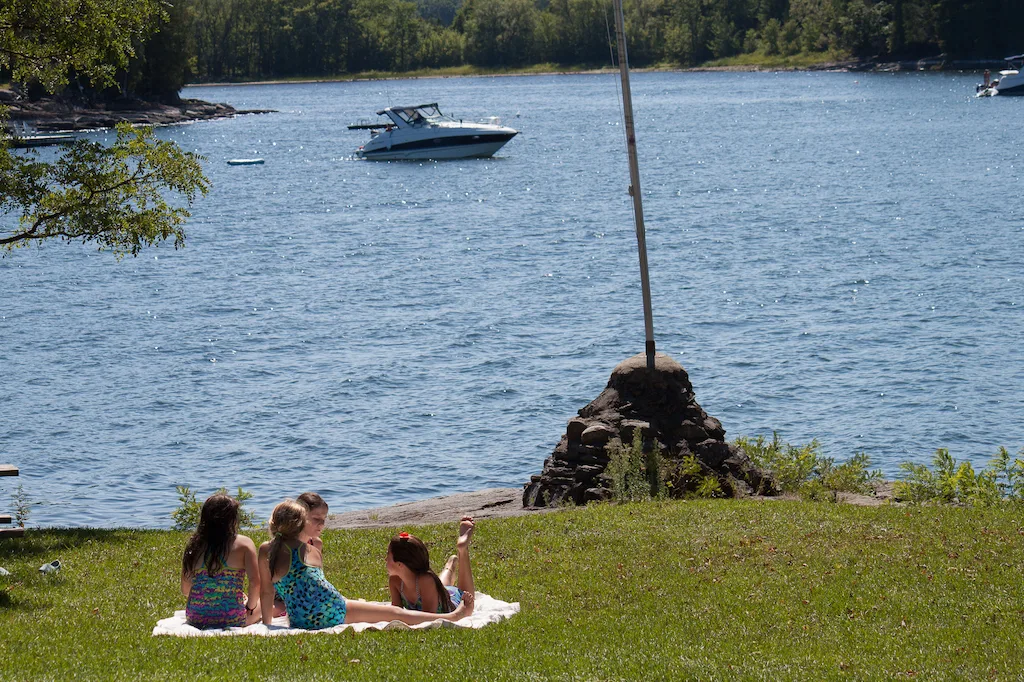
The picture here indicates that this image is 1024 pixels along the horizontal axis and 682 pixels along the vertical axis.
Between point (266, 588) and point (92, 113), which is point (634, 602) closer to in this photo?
point (266, 588)

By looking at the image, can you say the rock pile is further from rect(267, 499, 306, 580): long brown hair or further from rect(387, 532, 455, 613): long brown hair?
rect(267, 499, 306, 580): long brown hair

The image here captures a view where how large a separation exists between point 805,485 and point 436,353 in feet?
52.1

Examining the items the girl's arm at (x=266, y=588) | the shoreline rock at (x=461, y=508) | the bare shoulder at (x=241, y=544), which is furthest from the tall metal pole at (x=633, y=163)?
the bare shoulder at (x=241, y=544)

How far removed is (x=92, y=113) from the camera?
113000mm

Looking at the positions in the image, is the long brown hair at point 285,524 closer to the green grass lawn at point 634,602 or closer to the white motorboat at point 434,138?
the green grass lawn at point 634,602

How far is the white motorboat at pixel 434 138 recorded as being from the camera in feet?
264

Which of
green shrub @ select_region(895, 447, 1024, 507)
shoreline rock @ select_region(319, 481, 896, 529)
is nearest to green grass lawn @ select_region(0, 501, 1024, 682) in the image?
green shrub @ select_region(895, 447, 1024, 507)

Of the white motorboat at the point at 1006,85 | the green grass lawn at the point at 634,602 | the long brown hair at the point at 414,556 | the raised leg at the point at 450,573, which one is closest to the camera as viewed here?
the green grass lawn at the point at 634,602

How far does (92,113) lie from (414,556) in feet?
369

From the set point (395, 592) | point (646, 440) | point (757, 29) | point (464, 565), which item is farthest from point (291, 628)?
point (757, 29)

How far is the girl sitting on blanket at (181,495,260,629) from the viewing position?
9141 millimetres

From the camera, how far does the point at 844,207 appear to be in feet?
185

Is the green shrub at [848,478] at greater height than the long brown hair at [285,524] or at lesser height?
lesser

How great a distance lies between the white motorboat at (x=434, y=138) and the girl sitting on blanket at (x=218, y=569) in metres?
71.6
